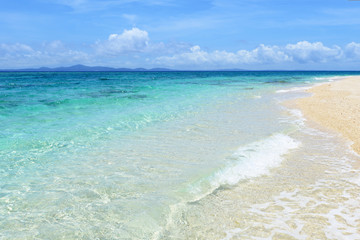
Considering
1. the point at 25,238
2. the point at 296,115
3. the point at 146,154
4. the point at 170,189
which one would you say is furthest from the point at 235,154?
the point at 296,115

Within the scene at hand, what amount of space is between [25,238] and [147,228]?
159cm

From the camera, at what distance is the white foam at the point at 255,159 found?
6242 millimetres

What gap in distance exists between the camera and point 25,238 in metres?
3.95

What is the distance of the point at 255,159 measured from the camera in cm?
741

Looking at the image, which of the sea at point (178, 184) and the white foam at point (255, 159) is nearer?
the sea at point (178, 184)

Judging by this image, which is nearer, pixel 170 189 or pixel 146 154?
pixel 170 189

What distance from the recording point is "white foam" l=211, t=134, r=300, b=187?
6242 millimetres

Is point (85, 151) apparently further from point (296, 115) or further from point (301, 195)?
point (296, 115)

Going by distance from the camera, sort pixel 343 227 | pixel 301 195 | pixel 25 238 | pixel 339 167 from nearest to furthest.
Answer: pixel 25 238 → pixel 343 227 → pixel 301 195 → pixel 339 167

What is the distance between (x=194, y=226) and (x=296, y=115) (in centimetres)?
1164

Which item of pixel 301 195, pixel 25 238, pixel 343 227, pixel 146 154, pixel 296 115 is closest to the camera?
pixel 25 238

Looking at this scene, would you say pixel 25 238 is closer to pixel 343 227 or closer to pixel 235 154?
pixel 343 227

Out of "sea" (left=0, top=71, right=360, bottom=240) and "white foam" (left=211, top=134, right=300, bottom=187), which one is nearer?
"sea" (left=0, top=71, right=360, bottom=240)

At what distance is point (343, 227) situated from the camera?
424cm
